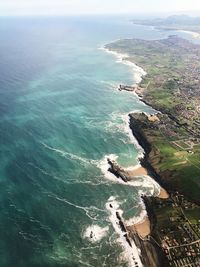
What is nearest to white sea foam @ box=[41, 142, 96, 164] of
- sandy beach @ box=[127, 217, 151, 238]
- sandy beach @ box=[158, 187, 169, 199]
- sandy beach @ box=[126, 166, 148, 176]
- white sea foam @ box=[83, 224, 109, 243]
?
sandy beach @ box=[126, 166, 148, 176]

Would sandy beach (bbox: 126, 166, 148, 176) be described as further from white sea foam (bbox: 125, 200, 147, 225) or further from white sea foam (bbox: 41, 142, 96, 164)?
white sea foam (bbox: 125, 200, 147, 225)

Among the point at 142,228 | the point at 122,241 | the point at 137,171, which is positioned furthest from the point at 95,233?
the point at 137,171

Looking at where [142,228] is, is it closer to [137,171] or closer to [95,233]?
[95,233]

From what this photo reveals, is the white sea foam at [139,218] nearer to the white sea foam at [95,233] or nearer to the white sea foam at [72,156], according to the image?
the white sea foam at [95,233]

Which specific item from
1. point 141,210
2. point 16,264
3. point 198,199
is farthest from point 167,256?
point 16,264

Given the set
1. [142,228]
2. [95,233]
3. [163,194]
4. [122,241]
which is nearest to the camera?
[122,241]

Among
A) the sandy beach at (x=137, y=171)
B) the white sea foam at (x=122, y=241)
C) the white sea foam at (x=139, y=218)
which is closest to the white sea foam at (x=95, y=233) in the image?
the white sea foam at (x=122, y=241)

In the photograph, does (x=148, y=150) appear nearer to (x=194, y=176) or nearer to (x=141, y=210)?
(x=194, y=176)
